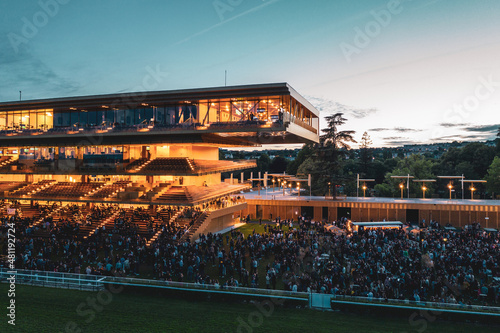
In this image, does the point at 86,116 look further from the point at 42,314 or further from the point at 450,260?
the point at 450,260

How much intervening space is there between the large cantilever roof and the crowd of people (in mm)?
11488

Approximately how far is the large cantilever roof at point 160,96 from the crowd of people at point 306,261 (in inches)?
452

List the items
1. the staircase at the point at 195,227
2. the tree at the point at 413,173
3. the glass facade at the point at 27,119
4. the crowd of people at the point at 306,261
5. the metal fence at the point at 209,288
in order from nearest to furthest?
the metal fence at the point at 209,288, the crowd of people at the point at 306,261, the staircase at the point at 195,227, the glass facade at the point at 27,119, the tree at the point at 413,173

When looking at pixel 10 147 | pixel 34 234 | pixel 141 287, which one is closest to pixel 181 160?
pixel 34 234

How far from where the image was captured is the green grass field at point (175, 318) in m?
12.3

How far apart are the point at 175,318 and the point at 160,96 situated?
23.1 metres

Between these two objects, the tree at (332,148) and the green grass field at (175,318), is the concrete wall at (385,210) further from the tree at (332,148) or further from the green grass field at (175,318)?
the green grass field at (175,318)

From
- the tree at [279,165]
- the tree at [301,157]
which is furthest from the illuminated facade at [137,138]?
the tree at [279,165]

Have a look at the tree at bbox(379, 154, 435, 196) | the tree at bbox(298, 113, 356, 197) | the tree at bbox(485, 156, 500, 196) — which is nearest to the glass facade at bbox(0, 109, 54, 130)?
the tree at bbox(298, 113, 356, 197)

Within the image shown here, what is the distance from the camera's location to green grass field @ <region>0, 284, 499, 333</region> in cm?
1231

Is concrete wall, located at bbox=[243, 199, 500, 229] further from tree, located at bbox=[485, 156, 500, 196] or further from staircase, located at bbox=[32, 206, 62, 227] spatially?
staircase, located at bbox=[32, 206, 62, 227]

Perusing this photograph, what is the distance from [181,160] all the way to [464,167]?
183 feet

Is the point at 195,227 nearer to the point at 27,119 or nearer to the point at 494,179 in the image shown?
the point at 27,119

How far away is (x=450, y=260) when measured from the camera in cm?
1898
